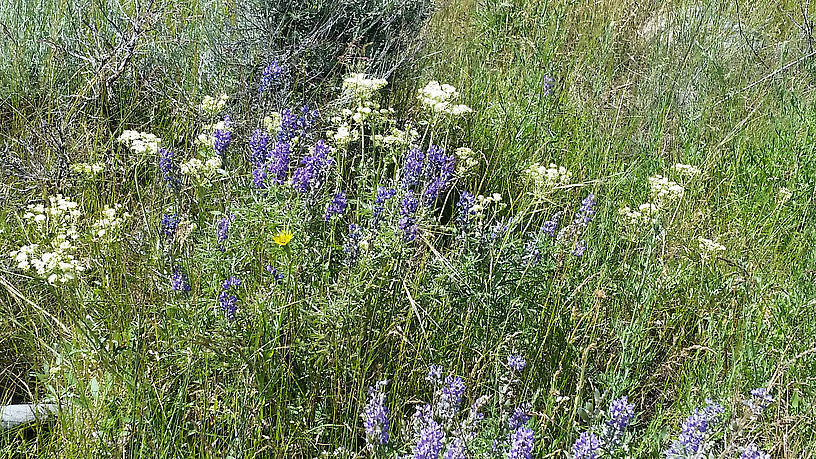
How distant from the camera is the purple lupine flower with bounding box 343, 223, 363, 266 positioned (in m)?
1.92

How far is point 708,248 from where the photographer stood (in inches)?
93.2

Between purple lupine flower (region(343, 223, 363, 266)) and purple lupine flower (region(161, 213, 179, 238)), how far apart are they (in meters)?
0.50

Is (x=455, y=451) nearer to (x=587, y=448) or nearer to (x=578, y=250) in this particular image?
(x=587, y=448)

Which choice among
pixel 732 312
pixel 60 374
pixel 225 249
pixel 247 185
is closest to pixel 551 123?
pixel 732 312

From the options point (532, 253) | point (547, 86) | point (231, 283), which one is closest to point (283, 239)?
point (231, 283)

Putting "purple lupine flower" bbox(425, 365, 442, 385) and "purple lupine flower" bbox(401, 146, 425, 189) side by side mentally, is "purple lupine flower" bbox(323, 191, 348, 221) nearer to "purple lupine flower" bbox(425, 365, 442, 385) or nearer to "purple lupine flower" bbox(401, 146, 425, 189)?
"purple lupine flower" bbox(401, 146, 425, 189)

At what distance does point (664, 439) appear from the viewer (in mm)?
1828

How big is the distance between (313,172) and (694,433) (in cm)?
110

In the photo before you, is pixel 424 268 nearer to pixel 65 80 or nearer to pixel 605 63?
pixel 65 80

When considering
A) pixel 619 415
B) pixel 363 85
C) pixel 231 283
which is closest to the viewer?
pixel 619 415

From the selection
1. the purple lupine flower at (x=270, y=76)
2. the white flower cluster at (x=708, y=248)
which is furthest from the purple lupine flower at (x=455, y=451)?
the purple lupine flower at (x=270, y=76)

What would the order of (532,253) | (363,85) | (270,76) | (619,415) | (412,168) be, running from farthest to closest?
(270,76) → (363,85) → (412,168) → (532,253) → (619,415)

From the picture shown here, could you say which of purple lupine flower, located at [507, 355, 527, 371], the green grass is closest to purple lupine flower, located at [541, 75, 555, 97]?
the green grass

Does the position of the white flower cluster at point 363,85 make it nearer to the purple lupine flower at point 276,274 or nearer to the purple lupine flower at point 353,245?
the purple lupine flower at point 353,245
